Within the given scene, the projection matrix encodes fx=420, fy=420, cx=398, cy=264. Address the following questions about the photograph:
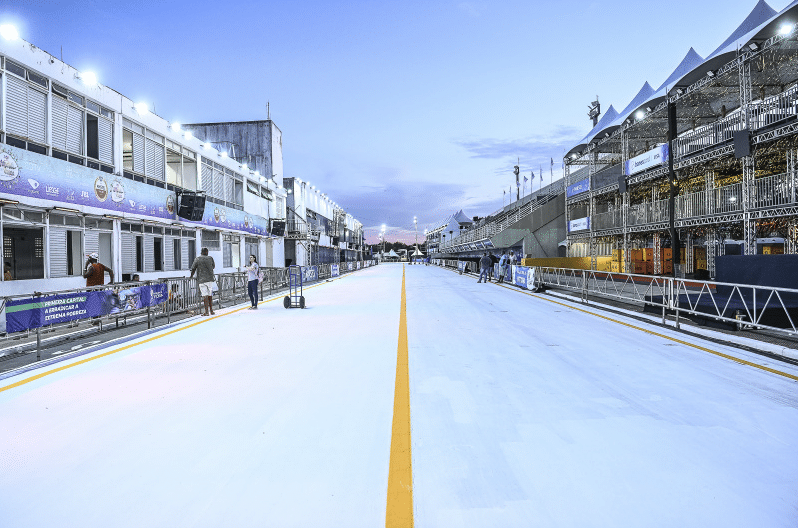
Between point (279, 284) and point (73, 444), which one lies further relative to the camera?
point (279, 284)

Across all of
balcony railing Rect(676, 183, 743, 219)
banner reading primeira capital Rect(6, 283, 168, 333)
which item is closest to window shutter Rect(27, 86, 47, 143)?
banner reading primeira capital Rect(6, 283, 168, 333)

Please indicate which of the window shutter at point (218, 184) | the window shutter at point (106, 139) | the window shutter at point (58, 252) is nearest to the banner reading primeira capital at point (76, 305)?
the window shutter at point (58, 252)

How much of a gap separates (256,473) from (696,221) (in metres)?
22.8

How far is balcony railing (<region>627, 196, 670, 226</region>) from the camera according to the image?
23.7 meters

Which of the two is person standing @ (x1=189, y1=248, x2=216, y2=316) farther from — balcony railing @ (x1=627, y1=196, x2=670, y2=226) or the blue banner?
balcony railing @ (x1=627, y1=196, x2=670, y2=226)

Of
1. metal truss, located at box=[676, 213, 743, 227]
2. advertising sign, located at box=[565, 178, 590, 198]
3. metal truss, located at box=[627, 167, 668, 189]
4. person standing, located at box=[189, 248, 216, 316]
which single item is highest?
advertising sign, located at box=[565, 178, 590, 198]

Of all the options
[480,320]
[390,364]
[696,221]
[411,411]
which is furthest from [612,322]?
[696,221]

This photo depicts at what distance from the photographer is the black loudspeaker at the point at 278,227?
110ft

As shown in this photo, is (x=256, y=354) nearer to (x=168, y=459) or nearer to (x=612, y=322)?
(x=168, y=459)

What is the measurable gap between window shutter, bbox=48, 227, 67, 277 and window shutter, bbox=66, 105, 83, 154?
262cm

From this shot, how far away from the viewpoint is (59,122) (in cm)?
1249

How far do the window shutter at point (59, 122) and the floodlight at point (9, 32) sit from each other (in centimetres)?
182

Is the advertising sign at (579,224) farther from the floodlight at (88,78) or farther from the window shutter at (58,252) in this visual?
the window shutter at (58,252)

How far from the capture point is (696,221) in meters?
19.9
